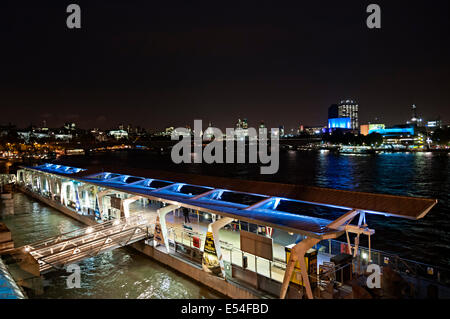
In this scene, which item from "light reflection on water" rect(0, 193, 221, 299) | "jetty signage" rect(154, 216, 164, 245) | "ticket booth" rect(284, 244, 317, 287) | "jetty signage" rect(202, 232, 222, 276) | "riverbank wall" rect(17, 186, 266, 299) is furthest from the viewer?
"jetty signage" rect(154, 216, 164, 245)

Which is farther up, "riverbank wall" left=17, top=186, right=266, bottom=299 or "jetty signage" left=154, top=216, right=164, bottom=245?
"jetty signage" left=154, top=216, right=164, bottom=245

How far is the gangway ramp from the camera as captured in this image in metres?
12.1

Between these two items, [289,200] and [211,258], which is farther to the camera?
[289,200]

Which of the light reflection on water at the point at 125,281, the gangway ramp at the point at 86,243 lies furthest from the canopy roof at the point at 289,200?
the light reflection on water at the point at 125,281

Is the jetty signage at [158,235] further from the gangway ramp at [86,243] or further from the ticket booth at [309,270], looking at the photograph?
the ticket booth at [309,270]

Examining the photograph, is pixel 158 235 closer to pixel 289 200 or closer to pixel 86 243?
pixel 86 243

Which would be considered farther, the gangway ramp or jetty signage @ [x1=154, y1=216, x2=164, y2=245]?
jetty signage @ [x1=154, y1=216, x2=164, y2=245]

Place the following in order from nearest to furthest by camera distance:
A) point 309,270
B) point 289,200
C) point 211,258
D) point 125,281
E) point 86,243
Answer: point 309,270 → point 211,258 → point 289,200 → point 125,281 → point 86,243

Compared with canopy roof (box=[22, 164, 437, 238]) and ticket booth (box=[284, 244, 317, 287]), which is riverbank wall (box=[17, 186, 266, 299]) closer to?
ticket booth (box=[284, 244, 317, 287])

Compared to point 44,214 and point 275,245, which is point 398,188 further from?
point 44,214

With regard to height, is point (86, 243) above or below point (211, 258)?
below

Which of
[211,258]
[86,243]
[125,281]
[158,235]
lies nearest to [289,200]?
[211,258]

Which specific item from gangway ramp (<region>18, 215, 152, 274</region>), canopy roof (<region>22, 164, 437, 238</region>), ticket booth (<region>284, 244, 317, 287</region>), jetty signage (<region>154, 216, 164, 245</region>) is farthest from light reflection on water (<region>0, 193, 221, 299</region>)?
ticket booth (<region>284, 244, 317, 287</region>)

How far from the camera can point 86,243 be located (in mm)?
13102
